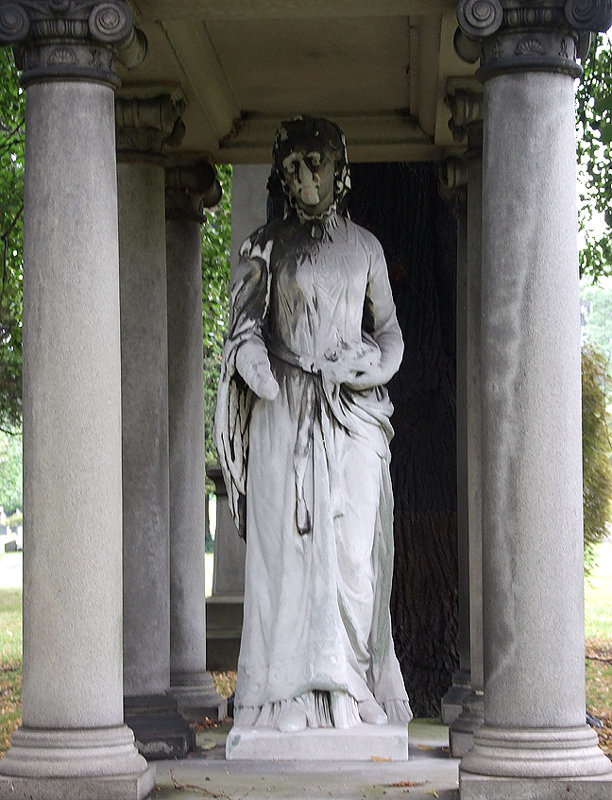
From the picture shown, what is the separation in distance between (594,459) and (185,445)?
14.2 m

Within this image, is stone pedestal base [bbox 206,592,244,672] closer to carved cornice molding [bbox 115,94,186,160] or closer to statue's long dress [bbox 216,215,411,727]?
statue's long dress [bbox 216,215,411,727]

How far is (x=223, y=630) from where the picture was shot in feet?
62.7

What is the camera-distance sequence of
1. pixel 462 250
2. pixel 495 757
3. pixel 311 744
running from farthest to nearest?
pixel 462 250
pixel 311 744
pixel 495 757

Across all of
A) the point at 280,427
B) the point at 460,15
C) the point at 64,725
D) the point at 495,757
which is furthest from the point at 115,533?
the point at 460,15

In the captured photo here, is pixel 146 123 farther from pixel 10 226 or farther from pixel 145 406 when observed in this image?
pixel 10 226

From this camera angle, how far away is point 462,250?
11.9 metres

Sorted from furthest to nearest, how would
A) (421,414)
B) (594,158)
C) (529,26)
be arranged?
(594,158)
(421,414)
(529,26)

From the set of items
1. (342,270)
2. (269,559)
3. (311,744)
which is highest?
(342,270)

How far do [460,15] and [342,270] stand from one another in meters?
2.10

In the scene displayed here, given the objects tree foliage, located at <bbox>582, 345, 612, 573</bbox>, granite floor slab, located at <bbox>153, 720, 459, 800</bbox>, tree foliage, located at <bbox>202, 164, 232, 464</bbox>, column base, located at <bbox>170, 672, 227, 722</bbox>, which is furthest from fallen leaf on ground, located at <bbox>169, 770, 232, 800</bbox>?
tree foliage, located at <bbox>582, 345, 612, 573</bbox>

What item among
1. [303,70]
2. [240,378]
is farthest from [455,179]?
[240,378]

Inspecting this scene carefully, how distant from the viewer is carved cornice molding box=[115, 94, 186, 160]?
10.7 m

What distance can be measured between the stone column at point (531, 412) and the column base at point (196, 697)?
365 centimetres

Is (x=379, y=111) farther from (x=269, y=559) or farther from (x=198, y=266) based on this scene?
(x=269, y=559)
